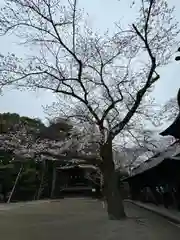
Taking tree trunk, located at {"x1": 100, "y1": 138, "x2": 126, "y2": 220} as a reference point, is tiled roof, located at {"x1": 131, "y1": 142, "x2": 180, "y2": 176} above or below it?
above

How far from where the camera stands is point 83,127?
69.6ft

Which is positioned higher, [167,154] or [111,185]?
[167,154]

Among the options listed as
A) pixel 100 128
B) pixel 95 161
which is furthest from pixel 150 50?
pixel 95 161

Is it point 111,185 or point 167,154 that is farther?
point 167,154

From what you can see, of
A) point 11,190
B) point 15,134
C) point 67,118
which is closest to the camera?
point 67,118

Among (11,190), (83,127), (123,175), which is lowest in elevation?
(83,127)

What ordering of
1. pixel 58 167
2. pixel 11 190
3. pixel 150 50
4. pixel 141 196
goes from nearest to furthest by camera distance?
pixel 150 50 < pixel 141 196 < pixel 11 190 < pixel 58 167

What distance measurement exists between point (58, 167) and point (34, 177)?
3648 millimetres

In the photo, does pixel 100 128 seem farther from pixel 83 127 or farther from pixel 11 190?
pixel 11 190

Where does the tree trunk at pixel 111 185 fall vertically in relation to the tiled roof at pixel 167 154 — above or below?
below

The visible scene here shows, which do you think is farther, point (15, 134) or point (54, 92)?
point (15, 134)

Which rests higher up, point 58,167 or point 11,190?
point 58,167

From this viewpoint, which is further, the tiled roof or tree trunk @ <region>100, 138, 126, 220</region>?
tree trunk @ <region>100, 138, 126, 220</region>

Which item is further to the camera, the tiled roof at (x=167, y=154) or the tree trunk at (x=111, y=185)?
the tree trunk at (x=111, y=185)
